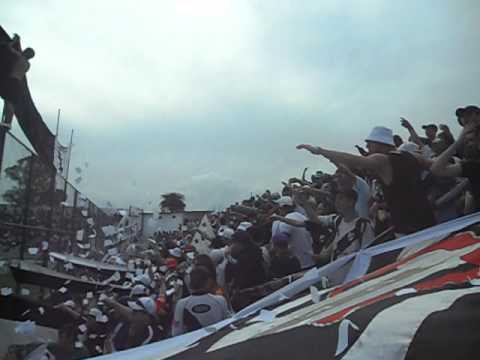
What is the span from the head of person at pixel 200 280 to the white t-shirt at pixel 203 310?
8cm

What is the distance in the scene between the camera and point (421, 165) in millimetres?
4441

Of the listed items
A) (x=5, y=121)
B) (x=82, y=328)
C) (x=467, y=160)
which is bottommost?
(x=82, y=328)

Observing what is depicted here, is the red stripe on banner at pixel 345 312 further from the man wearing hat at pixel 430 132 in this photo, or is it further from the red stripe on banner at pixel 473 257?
the man wearing hat at pixel 430 132

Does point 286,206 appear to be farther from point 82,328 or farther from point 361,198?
point 82,328

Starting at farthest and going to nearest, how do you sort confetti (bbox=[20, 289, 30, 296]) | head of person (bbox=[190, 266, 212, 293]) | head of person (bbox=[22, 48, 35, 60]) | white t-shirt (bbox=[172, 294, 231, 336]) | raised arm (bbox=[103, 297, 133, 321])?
head of person (bbox=[22, 48, 35, 60]) → confetti (bbox=[20, 289, 30, 296]) → raised arm (bbox=[103, 297, 133, 321]) → head of person (bbox=[190, 266, 212, 293]) → white t-shirt (bbox=[172, 294, 231, 336])

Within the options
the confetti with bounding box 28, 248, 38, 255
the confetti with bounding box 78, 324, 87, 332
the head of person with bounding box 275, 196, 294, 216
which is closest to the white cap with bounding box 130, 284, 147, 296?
the confetti with bounding box 78, 324, 87, 332

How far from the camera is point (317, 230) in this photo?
19.0 feet

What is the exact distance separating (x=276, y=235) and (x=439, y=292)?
3586 mm

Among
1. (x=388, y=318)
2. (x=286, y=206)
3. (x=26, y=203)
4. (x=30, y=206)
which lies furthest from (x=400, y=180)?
(x=30, y=206)

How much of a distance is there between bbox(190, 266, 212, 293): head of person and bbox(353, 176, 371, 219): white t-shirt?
4.95 feet

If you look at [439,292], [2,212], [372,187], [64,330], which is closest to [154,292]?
[64,330]

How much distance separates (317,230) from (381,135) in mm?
1511

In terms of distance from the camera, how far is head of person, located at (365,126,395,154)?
4.59 metres

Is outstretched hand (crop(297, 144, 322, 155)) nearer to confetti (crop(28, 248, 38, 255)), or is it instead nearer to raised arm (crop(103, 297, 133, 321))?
raised arm (crop(103, 297, 133, 321))
